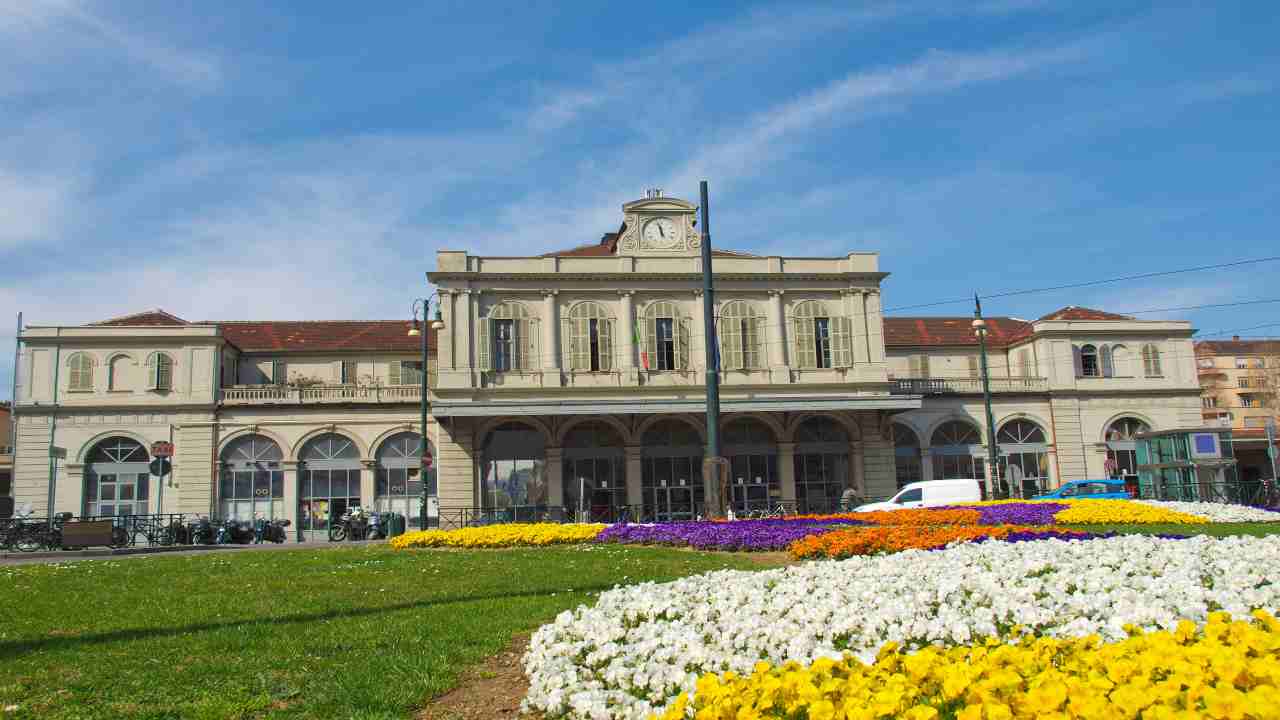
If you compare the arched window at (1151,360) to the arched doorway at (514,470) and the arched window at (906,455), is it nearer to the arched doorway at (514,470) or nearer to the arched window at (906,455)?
the arched window at (906,455)

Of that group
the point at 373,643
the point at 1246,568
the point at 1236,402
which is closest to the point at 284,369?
the point at 373,643

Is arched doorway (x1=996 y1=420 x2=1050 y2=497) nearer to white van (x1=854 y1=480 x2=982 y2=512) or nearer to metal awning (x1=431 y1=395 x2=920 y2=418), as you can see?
metal awning (x1=431 y1=395 x2=920 y2=418)

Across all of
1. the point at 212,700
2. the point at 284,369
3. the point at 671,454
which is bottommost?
the point at 212,700

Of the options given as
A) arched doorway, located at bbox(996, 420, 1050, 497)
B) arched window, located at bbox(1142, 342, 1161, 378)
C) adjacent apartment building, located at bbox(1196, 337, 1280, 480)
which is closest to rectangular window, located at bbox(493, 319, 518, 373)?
arched doorway, located at bbox(996, 420, 1050, 497)

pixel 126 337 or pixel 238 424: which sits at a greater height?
pixel 126 337

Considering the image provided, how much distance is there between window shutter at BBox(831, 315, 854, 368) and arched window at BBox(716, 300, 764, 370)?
9.22ft

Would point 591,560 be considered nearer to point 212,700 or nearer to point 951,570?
point 951,570

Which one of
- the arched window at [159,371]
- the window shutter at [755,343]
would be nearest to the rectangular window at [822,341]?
the window shutter at [755,343]

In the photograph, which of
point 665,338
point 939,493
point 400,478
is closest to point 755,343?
point 665,338

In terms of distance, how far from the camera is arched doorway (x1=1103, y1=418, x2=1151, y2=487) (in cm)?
4028

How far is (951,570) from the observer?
8.52 meters

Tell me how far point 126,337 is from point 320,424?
26.6 ft

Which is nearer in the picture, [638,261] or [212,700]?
[212,700]

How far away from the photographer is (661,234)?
124 ft
